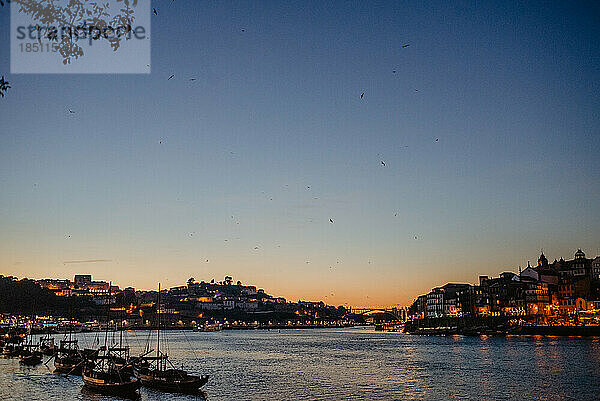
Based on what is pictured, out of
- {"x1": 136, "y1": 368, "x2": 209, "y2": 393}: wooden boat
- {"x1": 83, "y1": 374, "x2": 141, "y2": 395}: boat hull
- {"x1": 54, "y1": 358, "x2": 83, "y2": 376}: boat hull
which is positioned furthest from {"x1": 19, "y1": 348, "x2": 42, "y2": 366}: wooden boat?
{"x1": 136, "y1": 368, "x2": 209, "y2": 393}: wooden boat

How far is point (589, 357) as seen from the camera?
238 feet

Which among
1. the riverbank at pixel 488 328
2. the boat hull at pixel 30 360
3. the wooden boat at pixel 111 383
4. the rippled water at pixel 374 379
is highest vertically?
the wooden boat at pixel 111 383

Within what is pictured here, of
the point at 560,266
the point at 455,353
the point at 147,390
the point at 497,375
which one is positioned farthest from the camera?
the point at 560,266

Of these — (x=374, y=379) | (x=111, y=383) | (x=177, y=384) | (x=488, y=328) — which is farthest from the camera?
(x=488, y=328)

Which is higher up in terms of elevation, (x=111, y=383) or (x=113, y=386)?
(x=111, y=383)

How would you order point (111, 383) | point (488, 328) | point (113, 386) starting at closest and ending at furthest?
1. point (113, 386)
2. point (111, 383)
3. point (488, 328)

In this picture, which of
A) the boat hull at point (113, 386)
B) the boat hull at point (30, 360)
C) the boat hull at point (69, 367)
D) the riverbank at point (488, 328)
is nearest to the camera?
the boat hull at point (113, 386)

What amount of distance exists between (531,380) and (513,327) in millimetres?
99267

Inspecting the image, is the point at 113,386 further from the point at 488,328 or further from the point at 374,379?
the point at 488,328

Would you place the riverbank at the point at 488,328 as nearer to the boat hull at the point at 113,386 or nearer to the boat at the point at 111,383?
the boat at the point at 111,383

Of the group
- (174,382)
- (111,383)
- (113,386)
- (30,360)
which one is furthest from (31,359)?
(174,382)

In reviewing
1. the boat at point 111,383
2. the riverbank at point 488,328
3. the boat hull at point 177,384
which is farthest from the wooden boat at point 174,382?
the riverbank at point 488,328

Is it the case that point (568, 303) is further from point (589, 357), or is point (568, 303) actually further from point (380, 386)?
point (380, 386)

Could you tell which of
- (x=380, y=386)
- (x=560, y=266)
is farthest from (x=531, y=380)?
(x=560, y=266)
